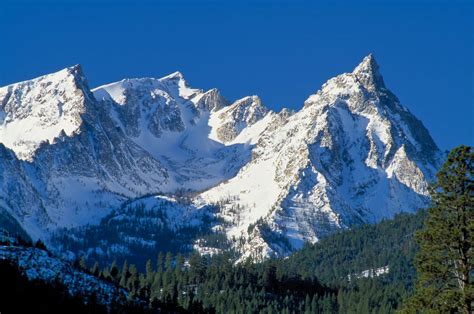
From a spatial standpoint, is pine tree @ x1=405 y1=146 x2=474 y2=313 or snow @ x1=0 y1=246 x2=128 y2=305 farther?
snow @ x1=0 y1=246 x2=128 y2=305

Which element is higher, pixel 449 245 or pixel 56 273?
pixel 56 273

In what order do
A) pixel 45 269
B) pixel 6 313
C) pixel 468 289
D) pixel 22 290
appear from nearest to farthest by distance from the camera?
pixel 468 289 < pixel 6 313 < pixel 22 290 < pixel 45 269

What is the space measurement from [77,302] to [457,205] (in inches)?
3336

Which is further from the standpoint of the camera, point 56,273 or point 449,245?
point 56,273

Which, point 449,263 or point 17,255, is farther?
point 17,255

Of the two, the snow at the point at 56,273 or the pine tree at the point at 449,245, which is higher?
the snow at the point at 56,273

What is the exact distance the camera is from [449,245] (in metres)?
48.4

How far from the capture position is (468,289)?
154 feet

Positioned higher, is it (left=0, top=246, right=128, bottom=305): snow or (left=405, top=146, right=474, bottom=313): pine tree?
(left=0, top=246, right=128, bottom=305): snow

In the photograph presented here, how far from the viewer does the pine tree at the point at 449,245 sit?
4756cm

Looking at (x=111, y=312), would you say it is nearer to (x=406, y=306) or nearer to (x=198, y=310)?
(x=198, y=310)

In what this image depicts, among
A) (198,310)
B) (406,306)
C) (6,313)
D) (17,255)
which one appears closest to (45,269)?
(17,255)

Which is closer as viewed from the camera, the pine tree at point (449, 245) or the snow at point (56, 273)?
the pine tree at point (449, 245)

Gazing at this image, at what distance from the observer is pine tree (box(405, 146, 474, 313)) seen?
4756 centimetres
